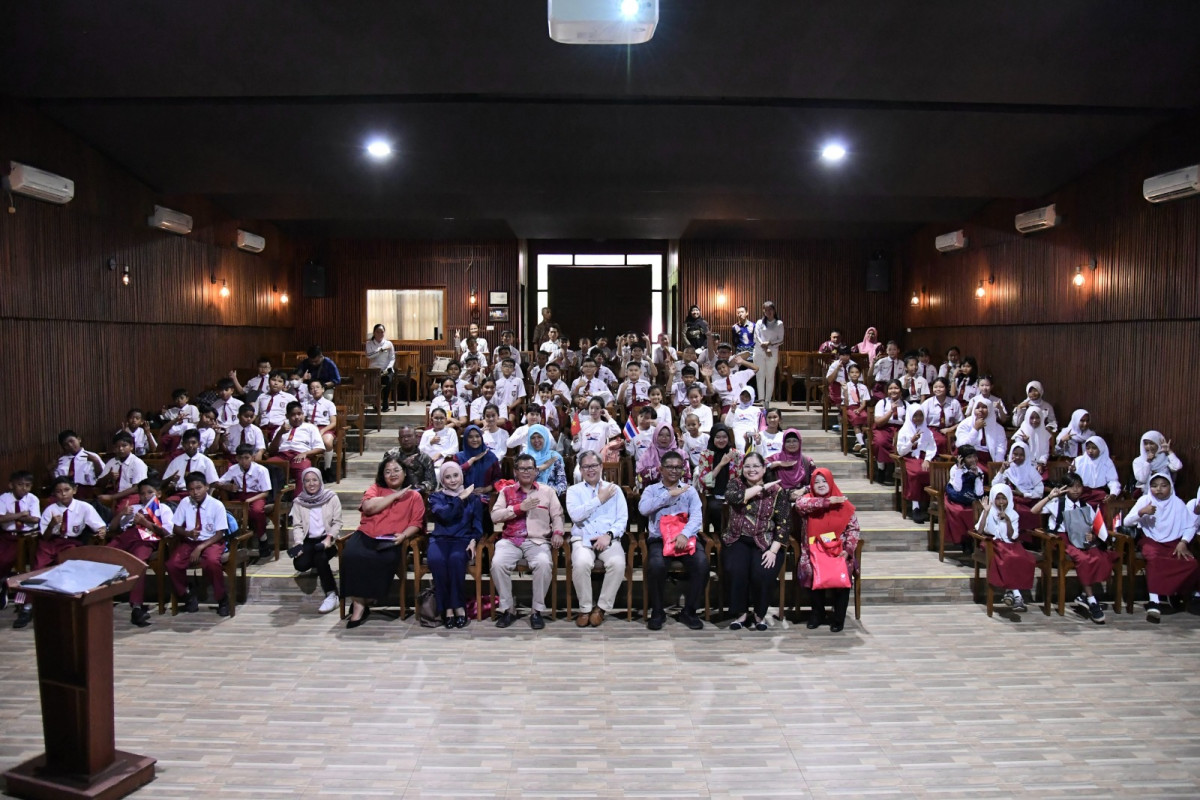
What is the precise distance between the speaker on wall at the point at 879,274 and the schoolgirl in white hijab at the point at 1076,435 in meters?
5.39

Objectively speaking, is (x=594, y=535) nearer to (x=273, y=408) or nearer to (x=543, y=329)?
(x=273, y=408)

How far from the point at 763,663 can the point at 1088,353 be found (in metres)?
5.23

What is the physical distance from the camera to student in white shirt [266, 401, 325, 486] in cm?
720

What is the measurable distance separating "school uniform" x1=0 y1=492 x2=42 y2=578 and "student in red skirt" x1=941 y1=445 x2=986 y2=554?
650 centimetres

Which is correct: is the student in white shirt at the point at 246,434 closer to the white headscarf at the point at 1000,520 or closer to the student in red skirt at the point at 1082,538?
the white headscarf at the point at 1000,520

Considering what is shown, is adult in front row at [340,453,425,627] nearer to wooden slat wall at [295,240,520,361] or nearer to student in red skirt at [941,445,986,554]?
student in red skirt at [941,445,986,554]

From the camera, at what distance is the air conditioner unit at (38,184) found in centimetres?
660

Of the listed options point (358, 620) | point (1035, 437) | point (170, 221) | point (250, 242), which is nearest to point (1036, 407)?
point (1035, 437)

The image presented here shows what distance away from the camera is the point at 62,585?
3.26 m

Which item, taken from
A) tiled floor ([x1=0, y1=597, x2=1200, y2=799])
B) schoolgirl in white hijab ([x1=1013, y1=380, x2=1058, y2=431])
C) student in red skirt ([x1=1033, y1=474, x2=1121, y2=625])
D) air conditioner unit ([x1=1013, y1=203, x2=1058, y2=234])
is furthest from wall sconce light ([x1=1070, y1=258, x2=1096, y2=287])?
tiled floor ([x1=0, y1=597, x2=1200, y2=799])

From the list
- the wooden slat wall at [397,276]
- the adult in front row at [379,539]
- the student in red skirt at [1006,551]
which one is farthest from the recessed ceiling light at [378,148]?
the student in red skirt at [1006,551]

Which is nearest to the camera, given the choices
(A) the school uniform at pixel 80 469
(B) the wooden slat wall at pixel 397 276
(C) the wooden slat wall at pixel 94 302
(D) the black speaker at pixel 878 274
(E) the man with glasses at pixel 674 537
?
(E) the man with glasses at pixel 674 537

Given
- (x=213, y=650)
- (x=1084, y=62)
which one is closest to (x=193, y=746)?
(x=213, y=650)

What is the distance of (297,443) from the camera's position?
289 inches
